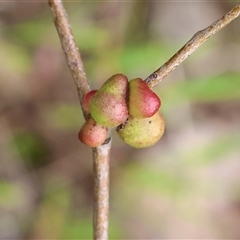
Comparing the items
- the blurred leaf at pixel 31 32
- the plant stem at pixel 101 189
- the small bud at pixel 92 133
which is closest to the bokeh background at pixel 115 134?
the blurred leaf at pixel 31 32

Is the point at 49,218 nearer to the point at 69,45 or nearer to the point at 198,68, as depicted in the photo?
the point at 198,68

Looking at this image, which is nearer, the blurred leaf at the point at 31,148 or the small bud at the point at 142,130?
the small bud at the point at 142,130

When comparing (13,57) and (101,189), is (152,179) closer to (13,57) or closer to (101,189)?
(13,57)

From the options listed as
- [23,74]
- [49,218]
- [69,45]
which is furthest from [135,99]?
[49,218]

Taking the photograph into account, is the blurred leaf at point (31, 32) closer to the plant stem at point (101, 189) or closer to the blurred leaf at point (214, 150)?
the blurred leaf at point (214, 150)

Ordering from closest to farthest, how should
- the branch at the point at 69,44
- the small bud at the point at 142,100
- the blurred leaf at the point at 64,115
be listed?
the small bud at the point at 142,100
the branch at the point at 69,44
the blurred leaf at the point at 64,115

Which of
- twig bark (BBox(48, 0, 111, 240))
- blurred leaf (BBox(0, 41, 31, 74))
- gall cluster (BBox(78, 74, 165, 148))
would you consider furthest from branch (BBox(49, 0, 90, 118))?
blurred leaf (BBox(0, 41, 31, 74))

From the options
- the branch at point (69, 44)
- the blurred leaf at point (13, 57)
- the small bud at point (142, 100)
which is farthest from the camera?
the blurred leaf at point (13, 57)

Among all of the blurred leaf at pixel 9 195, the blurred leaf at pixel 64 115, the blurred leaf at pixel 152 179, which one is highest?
the blurred leaf at pixel 64 115
